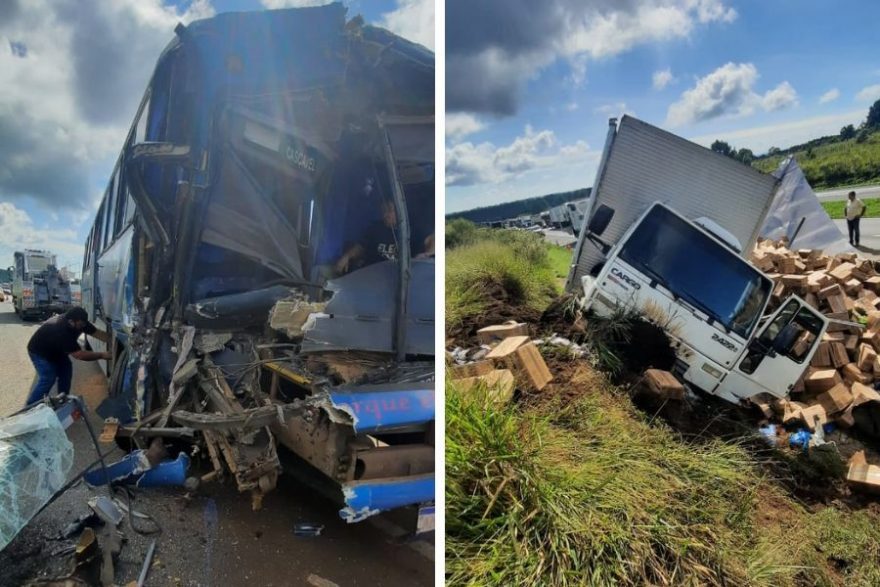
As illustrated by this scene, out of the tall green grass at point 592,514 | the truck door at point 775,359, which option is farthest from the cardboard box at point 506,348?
the truck door at point 775,359

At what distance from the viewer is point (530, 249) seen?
5668 mm

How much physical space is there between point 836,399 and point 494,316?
2.55m

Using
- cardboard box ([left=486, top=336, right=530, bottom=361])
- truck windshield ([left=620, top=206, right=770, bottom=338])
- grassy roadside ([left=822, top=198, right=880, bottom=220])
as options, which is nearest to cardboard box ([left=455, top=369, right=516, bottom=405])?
cardboard box ([left=486, top=336, right=530, bottom=361])

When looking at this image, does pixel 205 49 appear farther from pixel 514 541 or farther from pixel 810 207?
pixel 810 207

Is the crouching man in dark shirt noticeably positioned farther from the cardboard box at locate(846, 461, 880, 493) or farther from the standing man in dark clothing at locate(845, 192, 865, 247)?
the standing man in dark clothing at locate(845, 192, 865, 247)

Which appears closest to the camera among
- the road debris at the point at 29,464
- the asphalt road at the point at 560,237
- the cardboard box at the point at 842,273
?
the road debris at the point at 29,464

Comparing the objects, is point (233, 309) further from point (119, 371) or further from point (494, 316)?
point (494, 316)

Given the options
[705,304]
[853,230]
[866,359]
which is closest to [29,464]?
[705,304]

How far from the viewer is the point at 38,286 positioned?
2186 millimetres

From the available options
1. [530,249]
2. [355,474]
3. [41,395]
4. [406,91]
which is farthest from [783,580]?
[530,249]

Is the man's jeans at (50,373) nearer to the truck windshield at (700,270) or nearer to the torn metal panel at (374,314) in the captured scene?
the torn metal panel at (374,314)

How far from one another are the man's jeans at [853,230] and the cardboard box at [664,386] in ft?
21.6

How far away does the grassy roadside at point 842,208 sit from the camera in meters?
9.61

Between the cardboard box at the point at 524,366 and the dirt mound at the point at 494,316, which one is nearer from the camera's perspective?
the cardboard box at the point at 524,366
